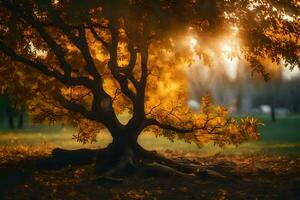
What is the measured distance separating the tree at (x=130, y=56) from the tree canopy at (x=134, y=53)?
4 centimetres

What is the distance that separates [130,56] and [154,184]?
20.1 ft

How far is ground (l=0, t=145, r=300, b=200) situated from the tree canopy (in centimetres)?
184

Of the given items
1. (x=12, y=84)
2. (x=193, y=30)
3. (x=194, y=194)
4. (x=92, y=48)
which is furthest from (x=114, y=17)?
(x=12, y=84)

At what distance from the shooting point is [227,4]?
1495cm

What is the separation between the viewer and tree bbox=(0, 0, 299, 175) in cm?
1421

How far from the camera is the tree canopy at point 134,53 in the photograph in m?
14.2

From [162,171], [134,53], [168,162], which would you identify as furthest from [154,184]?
[134,53]

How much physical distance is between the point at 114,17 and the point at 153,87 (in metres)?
8.97

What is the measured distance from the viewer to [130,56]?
65.2 ft

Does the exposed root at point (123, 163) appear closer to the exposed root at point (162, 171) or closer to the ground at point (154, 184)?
the exposed root at point (162, 171)

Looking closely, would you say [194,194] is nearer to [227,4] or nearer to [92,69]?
[227,4]

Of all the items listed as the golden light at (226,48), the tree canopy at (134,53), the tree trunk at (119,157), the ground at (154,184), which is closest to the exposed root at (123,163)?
the tree trunk at (119,157)

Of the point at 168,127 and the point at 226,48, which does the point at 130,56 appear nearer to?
the point at 168,127

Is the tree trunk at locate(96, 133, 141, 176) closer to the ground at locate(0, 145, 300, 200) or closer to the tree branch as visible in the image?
the ground at locate(0, 145, 300, 200)
